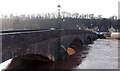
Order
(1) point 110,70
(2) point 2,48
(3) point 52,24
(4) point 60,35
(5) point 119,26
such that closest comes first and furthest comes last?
1. (2) point 2,48
2. (1) point 110,70
3. (4) point 60,35
4. (3) point 52,24
5. (5) point 119,26

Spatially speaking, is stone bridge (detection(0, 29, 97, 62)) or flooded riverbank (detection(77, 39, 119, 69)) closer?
stone bridge (detection(0, 29, 97, 62))

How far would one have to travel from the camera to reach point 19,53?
11.9 metres

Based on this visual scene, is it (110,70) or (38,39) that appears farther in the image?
(110,70)

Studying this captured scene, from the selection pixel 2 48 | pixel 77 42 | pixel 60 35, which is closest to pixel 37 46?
pixel 2 48

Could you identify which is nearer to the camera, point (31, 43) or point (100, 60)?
point (31, 43)

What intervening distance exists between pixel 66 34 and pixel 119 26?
80182 mm

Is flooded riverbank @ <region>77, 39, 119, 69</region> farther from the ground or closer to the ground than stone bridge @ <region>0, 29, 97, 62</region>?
closer to the ground

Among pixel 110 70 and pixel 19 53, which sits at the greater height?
pixel 19 53

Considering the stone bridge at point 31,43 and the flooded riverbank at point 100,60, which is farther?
the flooded riverbank at point 100,60

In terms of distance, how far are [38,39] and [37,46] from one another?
0.60m

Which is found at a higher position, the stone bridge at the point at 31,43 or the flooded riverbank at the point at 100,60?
the stone bridge at the point at 31,43

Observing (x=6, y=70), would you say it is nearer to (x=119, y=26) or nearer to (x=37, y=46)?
(x=37, y=46)

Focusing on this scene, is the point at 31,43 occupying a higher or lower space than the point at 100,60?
higher

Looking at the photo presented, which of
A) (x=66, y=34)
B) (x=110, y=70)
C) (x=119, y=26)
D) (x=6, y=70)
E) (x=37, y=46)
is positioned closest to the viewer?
(x=37, y=46)
